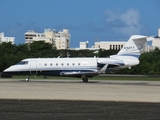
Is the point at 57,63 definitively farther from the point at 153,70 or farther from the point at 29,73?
the point at 153,70

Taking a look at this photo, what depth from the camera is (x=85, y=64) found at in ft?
181

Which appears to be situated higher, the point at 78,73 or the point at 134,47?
the point at 134,47

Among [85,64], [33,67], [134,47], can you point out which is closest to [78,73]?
[85,64]

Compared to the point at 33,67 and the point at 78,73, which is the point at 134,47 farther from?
the point at 33,67

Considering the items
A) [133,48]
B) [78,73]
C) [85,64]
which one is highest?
[133,48]

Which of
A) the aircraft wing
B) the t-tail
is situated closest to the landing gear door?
the aircraft wing

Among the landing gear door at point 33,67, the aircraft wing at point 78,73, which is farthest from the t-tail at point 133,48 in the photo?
the landing gear door at point 33,67

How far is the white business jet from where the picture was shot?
54.6 m

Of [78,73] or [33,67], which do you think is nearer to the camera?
[78,73]

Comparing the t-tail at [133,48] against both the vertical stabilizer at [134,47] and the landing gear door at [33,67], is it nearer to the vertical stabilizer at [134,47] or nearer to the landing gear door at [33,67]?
the vertical stabilizer at [134,47]

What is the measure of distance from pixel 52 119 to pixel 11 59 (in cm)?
9311

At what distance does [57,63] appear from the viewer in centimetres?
5578

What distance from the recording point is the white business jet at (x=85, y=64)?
54562mm

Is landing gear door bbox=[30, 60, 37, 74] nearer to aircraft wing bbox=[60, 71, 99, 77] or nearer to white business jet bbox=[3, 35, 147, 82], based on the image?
white business jet bbox=[3, 35, 147, 82]
